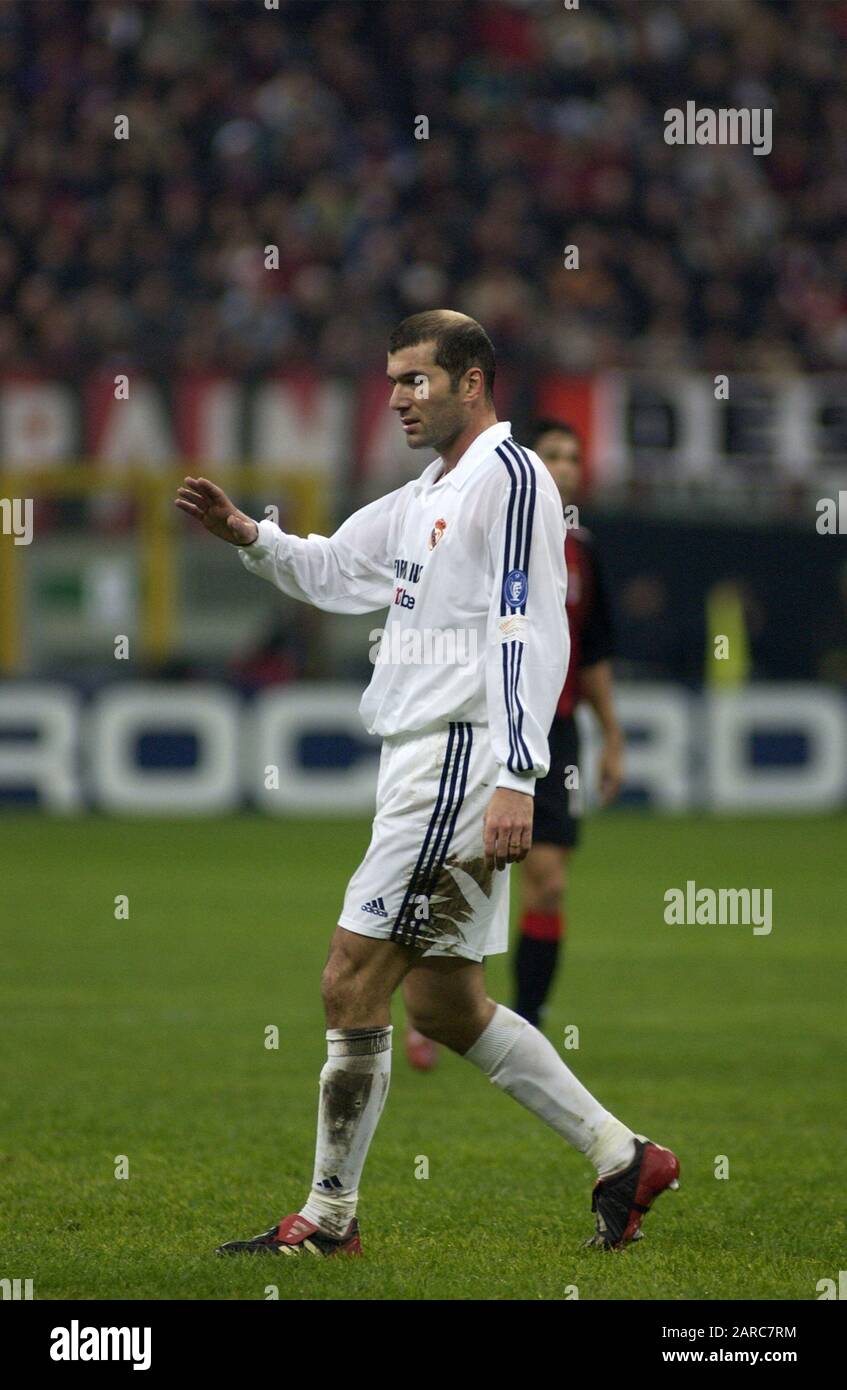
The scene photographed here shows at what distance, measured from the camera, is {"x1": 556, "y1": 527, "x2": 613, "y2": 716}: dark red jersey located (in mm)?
7203

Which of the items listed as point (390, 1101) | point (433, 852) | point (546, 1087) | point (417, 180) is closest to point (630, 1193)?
point (546, 1087)

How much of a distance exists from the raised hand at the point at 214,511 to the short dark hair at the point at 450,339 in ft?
1.69

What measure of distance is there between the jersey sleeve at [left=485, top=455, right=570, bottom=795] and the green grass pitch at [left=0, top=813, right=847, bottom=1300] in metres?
1.10

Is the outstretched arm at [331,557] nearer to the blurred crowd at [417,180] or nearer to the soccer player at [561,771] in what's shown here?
the soccer player at [561,771]

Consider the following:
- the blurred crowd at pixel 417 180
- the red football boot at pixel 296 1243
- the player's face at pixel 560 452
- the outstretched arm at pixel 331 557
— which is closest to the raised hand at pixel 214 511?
the outstretched arm at pixel 331 557

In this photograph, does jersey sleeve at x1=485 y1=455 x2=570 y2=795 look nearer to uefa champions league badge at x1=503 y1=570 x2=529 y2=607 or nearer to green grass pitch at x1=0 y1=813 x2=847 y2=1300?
uefa champions league badge at x1=503 y1=570 x2=529 y2=607

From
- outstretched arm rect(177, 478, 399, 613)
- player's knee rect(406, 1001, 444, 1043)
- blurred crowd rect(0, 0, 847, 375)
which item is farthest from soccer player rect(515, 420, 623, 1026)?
blurred crowd rect(0, 0, 847, 375)

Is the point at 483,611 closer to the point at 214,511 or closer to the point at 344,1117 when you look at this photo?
the point at 214,511

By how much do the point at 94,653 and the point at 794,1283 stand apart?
512 inches

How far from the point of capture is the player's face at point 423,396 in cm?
451

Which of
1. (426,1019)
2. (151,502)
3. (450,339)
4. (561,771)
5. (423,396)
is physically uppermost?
(151,502)

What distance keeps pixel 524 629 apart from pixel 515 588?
0.09 m

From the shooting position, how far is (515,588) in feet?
14.3
